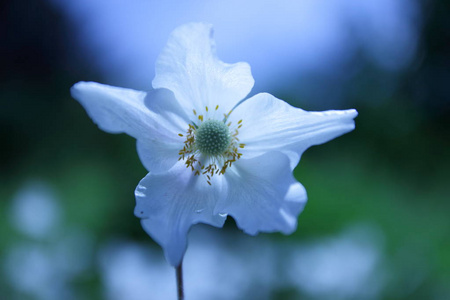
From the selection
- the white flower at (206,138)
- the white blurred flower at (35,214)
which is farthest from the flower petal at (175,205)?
the white blurred flower at (35,214)

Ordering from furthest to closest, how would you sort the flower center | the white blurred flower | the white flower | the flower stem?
the white blurred flower, the flower center, the white flower, the flower stem

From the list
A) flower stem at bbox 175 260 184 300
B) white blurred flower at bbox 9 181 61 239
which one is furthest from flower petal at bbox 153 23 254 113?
white blurred flower at bbox 9 181 61 239

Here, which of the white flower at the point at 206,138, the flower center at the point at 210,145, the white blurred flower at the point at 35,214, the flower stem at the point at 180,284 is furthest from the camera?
the white blurred flower at the point at 35,214

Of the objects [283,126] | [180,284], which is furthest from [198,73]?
[180,284]

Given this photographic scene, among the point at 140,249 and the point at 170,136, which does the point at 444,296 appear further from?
the point at 170,136

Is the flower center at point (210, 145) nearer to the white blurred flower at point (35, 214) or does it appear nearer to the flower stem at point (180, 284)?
the flower stem at point (180, 284)

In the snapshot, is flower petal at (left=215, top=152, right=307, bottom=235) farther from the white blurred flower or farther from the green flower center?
the white blurred flower

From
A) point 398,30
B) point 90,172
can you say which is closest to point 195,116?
point 90,172
